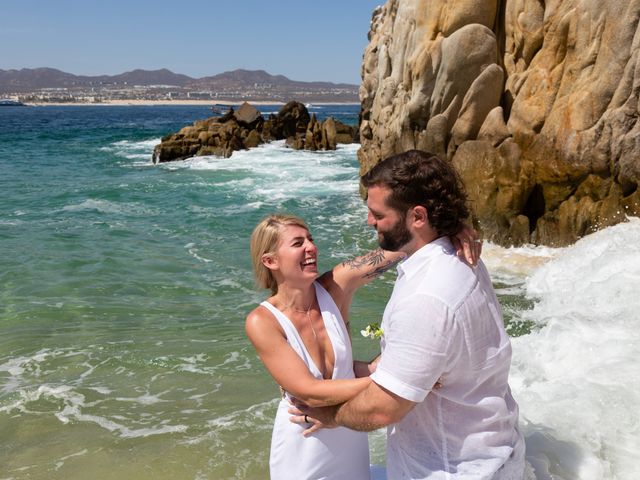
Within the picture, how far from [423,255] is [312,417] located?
813 millimetres

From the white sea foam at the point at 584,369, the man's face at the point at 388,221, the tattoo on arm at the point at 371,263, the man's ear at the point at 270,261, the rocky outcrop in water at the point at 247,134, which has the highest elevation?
the man's face at the point at 388,221

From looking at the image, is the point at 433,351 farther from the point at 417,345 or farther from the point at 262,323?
the point at 262,323

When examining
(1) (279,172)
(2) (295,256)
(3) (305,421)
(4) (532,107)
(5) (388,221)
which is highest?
(4) (532,107)

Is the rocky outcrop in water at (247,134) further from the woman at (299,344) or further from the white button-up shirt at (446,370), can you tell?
the white button-up shirt at (446,370)

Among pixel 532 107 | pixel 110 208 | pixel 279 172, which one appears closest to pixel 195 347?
pixel 532 107

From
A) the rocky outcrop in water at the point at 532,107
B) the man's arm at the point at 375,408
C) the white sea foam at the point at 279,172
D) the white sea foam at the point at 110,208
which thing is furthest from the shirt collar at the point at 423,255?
the white sea foam at the point at 110,208

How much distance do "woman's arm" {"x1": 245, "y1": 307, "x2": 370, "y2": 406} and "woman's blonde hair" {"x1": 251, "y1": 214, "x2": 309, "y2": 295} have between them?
25cm

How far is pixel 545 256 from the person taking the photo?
1102 cm

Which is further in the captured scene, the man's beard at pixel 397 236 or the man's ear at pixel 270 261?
the man's ear at pixel 270 261

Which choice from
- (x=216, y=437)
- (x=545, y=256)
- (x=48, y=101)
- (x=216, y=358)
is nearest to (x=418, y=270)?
(x=216, y=437)

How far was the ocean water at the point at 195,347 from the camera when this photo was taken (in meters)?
4.79

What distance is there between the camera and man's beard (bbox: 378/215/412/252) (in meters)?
2.48

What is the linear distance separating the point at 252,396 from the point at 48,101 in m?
212

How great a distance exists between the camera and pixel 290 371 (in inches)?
106
